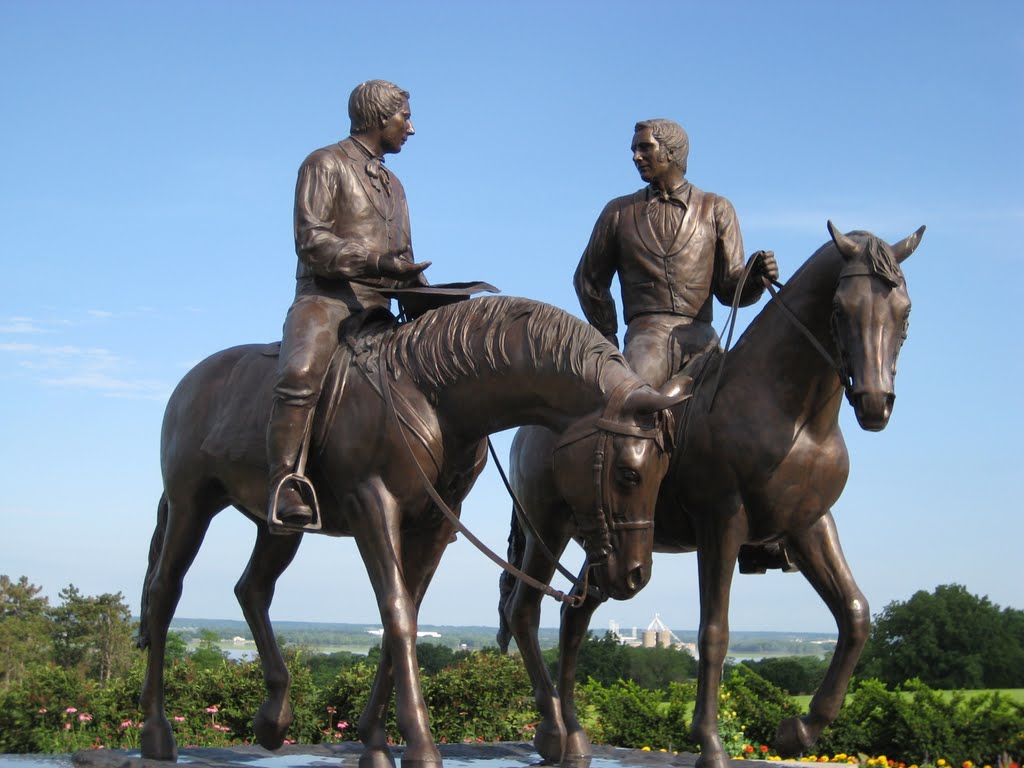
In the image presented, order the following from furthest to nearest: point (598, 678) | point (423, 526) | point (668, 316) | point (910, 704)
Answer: point (598, 678) < point (910, 704) < point (668, 316) < point (423, 526)

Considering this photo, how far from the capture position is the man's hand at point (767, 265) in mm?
7008

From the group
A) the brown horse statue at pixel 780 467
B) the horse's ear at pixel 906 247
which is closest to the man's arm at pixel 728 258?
the brown horse statue at pixel 780 467

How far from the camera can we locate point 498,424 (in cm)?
607

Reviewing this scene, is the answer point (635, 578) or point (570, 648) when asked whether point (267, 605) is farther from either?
point (635, 578)

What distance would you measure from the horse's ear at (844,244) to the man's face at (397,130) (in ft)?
8.12

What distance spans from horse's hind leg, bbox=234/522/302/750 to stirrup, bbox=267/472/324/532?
1.20 metres

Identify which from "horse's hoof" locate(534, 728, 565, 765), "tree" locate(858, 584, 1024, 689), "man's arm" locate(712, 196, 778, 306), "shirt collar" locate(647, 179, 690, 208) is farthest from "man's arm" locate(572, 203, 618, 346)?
"tree" locate(858, 584, 1024, 689)

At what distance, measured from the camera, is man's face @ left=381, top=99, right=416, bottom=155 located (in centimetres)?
698

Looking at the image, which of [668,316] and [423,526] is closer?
[423,526]

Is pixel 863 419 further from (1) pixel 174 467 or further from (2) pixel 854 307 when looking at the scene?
(1) pixel 174 467

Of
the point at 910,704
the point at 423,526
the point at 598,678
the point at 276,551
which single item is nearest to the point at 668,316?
the point at 423,526

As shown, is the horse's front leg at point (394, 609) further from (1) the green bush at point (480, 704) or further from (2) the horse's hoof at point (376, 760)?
(1) the green bush at point (480, 704)

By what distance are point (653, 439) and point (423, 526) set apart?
1.53 m

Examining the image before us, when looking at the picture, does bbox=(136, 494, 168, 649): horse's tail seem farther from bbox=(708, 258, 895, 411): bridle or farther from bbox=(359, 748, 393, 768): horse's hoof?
bbox=(708, 258, 895, 411): bridle
